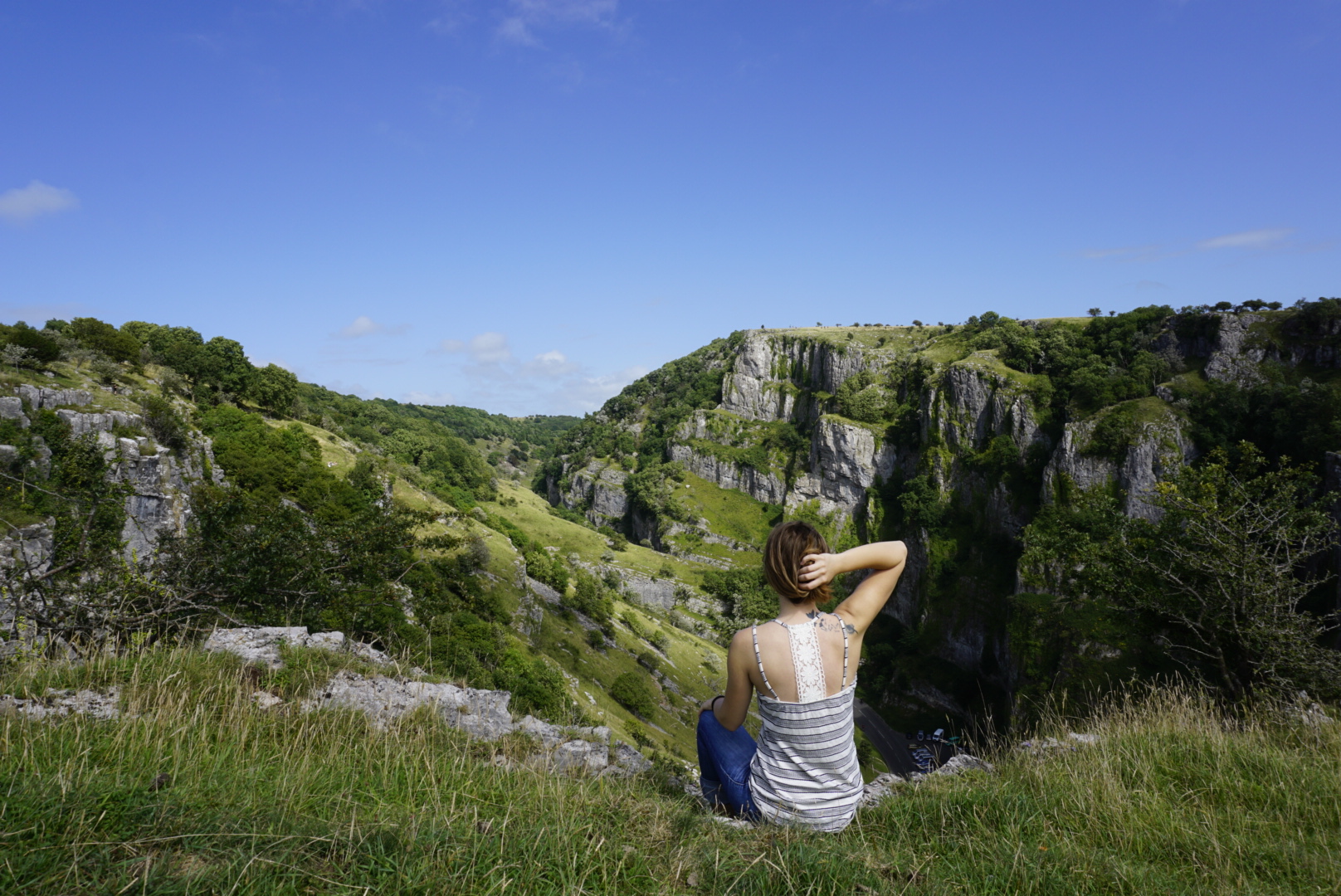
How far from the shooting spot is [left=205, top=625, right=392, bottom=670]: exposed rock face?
6.06 metres

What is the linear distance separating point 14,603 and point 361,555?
12488 mm

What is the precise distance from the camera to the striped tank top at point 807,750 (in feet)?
12.1

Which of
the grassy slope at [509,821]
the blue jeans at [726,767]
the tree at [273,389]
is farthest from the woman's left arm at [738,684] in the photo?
the tree at [273,389]

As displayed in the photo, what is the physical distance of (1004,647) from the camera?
54.8 meters

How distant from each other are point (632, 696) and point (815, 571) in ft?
143

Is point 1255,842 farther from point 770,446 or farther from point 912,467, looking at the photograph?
point 770,446

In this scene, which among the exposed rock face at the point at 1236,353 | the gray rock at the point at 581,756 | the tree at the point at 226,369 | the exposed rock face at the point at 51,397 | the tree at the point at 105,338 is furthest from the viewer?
the exposed rock face at the point at 1236,353

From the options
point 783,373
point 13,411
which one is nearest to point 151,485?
point 13,411

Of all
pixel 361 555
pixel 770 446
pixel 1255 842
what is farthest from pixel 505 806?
pixel 770 446

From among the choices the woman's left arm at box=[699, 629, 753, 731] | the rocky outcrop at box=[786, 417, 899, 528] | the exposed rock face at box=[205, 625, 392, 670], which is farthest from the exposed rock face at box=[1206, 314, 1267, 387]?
the exposed rock face at box=[205, 625, 392, 670]

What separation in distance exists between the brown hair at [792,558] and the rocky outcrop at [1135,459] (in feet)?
188

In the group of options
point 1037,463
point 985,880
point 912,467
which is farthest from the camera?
point 912,467

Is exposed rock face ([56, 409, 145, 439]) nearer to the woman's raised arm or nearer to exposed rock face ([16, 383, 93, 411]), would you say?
exposed rock face ([16, 383, 93, 411])

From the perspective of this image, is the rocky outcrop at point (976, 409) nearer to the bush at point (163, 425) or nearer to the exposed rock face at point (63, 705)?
the bush at point (163, 425)
